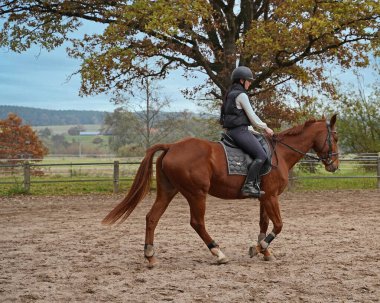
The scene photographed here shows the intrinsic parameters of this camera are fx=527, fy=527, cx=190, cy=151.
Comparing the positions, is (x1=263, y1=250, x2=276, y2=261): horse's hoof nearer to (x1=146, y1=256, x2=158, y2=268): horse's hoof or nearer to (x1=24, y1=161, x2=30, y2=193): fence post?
(x1=146, y1=256, x2=158, y2=268): horse's hoof

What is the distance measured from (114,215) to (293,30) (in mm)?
10298

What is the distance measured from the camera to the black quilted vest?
7074mm

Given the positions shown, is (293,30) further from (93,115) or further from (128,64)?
(93,115)

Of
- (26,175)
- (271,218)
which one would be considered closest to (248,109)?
(271,218)

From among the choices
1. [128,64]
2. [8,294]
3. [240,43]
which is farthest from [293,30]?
[8,294]

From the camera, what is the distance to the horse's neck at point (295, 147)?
7633 mm

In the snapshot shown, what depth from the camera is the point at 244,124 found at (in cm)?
711

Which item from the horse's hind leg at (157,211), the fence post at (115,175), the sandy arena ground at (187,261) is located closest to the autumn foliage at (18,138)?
the fence post at (115,175)

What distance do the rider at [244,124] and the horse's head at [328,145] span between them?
108 centimetres

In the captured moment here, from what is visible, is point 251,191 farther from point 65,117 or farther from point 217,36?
point 65,117

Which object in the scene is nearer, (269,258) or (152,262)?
(152,262)

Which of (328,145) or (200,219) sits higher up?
(328,145)

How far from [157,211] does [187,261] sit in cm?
80

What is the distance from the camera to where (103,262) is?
22.8 feet
